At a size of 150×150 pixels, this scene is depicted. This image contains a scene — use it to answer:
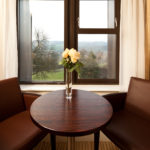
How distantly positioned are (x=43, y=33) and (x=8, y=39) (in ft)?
1.69

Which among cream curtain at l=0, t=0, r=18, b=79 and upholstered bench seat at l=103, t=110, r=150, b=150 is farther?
cream curtain at l=0, t=0, r=18, b=79

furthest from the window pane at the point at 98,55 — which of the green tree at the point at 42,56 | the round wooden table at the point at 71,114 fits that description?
the round wooden table at the point at 71,114

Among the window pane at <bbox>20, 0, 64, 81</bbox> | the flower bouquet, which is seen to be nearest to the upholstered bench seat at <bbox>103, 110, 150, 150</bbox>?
the flower bouquet

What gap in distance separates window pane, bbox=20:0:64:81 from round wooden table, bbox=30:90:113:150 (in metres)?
0.84

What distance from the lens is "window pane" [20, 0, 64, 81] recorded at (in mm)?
2369

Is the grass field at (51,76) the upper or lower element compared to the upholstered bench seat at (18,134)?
upper

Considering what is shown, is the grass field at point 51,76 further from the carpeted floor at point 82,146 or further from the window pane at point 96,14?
the carpeted floor at point 82,146

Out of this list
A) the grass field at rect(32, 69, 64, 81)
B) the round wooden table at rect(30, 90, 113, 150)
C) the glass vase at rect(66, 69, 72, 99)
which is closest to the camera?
the round wooden table at rect(30, 90, 113, 150)

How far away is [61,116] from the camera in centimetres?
126

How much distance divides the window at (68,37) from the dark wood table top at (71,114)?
81 centimetres

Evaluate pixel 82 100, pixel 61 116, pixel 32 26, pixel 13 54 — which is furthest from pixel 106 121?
pixel 32 26

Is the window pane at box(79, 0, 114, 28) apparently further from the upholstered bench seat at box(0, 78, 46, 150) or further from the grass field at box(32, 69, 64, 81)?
the upholstered bench seat at box(0, 78, 46, 150)

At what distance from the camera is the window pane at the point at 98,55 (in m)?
2.39

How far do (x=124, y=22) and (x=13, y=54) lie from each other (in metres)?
1.46
